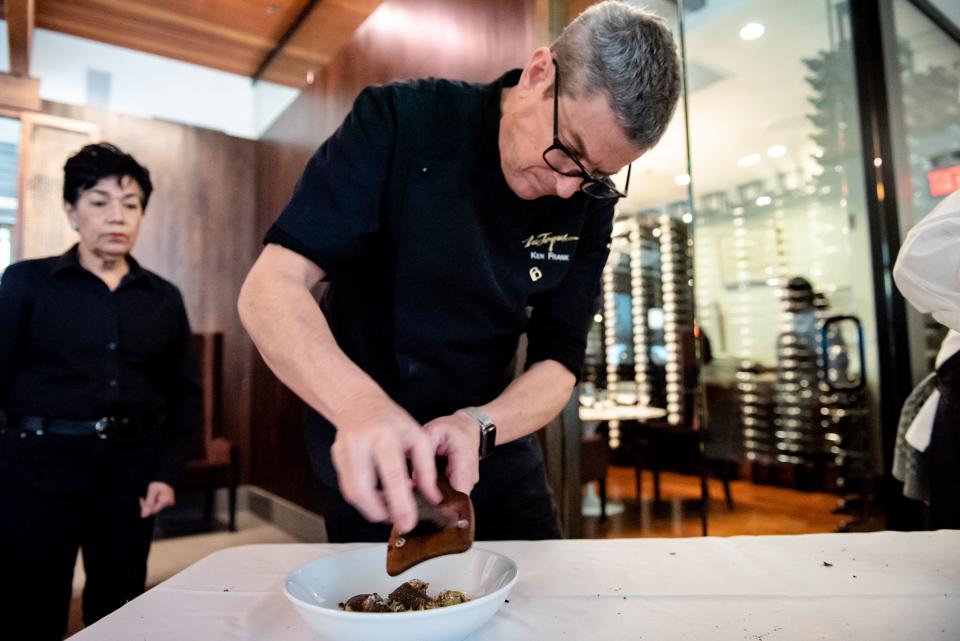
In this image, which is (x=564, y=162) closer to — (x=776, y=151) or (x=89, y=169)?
(x=89, y=169)

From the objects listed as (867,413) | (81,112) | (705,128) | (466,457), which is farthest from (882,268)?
(81,112)

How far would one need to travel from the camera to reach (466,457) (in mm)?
849

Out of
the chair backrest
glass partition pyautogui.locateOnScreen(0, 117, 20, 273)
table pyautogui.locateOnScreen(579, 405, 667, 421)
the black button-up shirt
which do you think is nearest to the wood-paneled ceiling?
glass partition pyautogui.locateOnScreen(0, 117, 20, 273)

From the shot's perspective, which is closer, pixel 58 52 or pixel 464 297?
pixel 464 297

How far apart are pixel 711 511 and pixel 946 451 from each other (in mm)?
2638

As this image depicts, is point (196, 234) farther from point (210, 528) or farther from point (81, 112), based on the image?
point (210, 528)

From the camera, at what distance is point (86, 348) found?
1.95 meters

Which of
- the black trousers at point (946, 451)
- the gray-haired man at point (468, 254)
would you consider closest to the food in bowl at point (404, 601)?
the gray-haired man at point (468, 254)

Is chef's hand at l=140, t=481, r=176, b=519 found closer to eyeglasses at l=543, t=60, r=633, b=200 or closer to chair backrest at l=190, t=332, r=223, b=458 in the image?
eyeglasses at l=543, t=60, r=633, b=200

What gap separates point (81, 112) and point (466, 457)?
186 inches

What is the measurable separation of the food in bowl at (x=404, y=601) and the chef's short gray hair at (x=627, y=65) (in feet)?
2.44

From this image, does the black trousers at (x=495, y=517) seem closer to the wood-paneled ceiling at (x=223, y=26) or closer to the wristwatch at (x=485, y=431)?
the wristwatch at (x=485, y=431)

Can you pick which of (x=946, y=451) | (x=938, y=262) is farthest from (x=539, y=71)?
(x=946, y=451)

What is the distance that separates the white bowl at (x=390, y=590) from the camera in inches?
25.3
